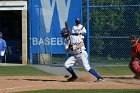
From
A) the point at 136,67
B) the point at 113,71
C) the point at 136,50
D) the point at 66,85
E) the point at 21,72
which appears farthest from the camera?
the point at 113,71

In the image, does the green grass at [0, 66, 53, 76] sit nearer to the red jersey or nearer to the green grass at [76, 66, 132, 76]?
the green grass at [76, 66, 132, 76]

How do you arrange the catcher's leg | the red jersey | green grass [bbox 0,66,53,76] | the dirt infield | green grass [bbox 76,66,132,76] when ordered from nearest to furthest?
the dirt infield, the red jersey, the catcher's leg, green grass [bbox 0,66,53,76], green grass [bbox 76,66,132,76]

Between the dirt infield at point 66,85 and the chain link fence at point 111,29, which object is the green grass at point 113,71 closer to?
the chain link fence at point 111,29

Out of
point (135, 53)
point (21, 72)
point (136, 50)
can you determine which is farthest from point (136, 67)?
point (21, 72)

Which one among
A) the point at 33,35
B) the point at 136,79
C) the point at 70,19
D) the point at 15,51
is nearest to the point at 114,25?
the point at 70,19

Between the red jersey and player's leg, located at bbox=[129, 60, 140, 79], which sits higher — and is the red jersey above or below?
above

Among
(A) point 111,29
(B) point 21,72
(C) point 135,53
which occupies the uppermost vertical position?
(A) point 111,29

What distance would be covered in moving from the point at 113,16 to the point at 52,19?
10.6 ft

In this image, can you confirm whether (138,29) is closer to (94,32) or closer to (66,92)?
(94,32)

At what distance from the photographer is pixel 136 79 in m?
15.2

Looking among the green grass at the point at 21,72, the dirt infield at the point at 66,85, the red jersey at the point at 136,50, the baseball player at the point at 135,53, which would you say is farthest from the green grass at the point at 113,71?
the dirt infield at the point at 66,85

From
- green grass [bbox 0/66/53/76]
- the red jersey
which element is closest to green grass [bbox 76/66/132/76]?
green grass [bbox 0/66/53/76]

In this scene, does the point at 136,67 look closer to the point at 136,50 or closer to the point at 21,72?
the point at 136,50

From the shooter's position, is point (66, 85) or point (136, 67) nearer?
point (66, 85)
